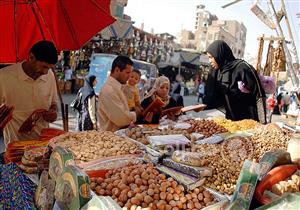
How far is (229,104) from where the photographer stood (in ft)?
12.1

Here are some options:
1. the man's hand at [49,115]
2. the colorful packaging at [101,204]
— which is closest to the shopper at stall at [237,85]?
the man's hand at [49,115]

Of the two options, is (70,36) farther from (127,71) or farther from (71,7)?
(127,71)

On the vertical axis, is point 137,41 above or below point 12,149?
above

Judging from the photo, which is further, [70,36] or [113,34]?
[113,34]

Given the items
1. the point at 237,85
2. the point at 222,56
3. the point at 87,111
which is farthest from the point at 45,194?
the point at 87,111

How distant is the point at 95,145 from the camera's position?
1.87 meters

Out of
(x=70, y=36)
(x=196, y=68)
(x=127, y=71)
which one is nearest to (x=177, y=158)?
(x=127, y=71)

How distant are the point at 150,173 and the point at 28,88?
1.46 m

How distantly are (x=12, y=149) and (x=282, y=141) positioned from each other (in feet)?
6.31

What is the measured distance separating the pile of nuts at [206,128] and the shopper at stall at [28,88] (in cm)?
120

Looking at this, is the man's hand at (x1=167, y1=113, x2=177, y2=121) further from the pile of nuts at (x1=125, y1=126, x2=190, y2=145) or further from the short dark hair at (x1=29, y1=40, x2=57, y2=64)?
the short dark hair at (x1=29, y1=40, x2=57, y2=64)

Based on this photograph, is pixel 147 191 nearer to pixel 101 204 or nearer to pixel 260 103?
pixel 101 204

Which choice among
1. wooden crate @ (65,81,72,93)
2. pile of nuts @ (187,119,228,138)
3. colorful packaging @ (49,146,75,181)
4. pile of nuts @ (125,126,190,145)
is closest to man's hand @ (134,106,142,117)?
pile of nuts @ (187,119,228,138)

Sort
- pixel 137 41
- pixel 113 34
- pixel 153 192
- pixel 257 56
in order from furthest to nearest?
1. pixel 137 41
2. pixel 113 34
3. pixel 257 56
4. pixel 153 192
